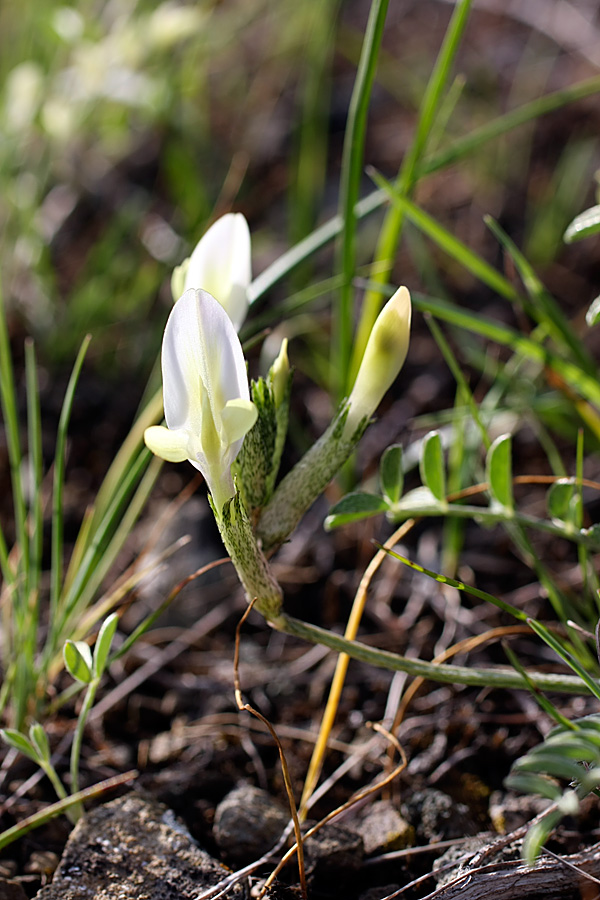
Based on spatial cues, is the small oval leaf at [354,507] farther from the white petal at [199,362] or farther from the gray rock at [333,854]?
the gray rock at [333,854]

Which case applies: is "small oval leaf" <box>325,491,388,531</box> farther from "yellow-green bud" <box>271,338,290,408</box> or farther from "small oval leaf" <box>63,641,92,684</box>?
"small oval leaf" <box>63,641,92,684</box>

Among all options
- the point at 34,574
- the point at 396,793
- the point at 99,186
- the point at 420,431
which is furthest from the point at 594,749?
the point at 99,186

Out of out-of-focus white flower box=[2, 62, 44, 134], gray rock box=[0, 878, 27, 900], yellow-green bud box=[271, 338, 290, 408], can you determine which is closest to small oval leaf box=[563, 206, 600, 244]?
yellow-green bud box=[271, 338, 290, 408]

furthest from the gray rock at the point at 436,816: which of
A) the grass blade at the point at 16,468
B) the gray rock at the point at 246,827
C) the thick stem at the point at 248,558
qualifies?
the grass blade at the point at 16,468

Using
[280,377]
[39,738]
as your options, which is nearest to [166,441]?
[280,377]

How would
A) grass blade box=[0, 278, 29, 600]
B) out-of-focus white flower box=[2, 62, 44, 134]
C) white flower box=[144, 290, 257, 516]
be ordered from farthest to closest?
out-of-focus white flower box=[2, 62, 44, 134], grass blade box=[0, 278, 29, 600], white flower box=[144, 290, 257, 516]

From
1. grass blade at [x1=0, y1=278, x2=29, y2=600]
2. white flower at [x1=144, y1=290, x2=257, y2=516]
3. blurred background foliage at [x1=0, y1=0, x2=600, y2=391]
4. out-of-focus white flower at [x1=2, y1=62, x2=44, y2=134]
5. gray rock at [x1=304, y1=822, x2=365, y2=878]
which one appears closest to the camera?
white flower at [x1=144, y1=290, x2=257, y2=516]
